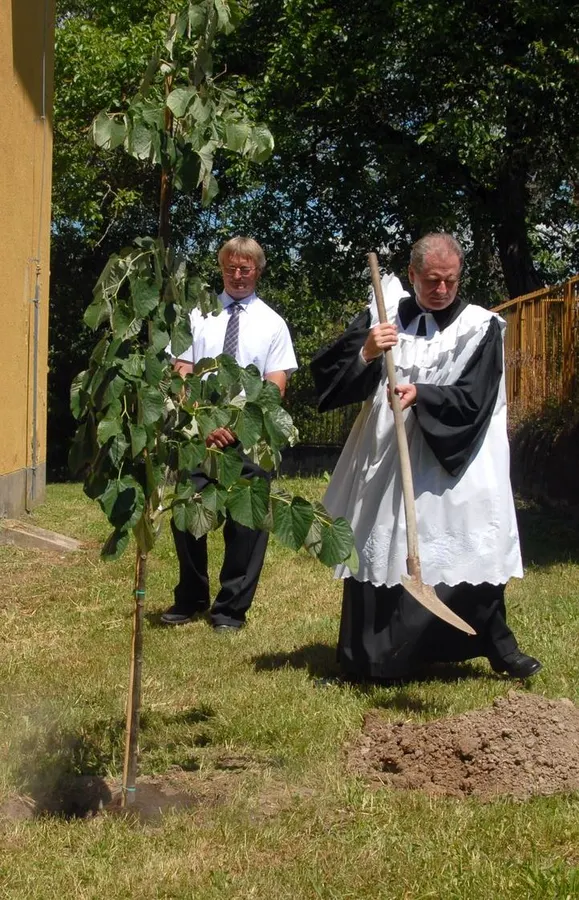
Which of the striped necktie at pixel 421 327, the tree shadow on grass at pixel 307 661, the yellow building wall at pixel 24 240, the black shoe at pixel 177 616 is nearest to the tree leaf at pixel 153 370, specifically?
the striped necktie at pixel 421 327

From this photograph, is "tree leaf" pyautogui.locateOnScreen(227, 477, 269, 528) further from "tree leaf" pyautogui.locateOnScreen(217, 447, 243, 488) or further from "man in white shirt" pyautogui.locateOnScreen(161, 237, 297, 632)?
"man in white shirt" pyautogui.locateOnScreen(161, 237, 297, 632)

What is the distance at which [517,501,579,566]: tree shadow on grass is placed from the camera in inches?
344

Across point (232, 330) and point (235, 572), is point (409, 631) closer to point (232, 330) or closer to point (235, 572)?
point (235, 572)

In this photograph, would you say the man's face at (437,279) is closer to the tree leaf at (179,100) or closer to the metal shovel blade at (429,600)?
the metal shovel blade at (429,600)

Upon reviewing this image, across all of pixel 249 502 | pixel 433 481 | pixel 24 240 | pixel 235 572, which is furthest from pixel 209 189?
pixel 24 240

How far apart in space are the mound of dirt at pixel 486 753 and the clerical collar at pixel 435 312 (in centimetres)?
174

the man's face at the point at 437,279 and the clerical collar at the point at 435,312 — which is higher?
the man's face at the point at 437,279

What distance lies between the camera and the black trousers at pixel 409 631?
5.12m

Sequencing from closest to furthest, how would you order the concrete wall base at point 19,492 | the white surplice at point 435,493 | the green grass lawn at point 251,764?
the green grass lawn at point 251,764 → the white surplice at point 435,493 → the concrete wall base at point 19,492

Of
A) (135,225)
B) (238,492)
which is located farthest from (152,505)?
(135,225)

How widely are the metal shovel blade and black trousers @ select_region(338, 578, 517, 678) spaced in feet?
1.75

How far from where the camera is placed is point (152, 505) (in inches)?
146

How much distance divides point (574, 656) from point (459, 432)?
4.22 ft

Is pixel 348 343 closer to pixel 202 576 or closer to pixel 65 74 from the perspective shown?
pixel 202 576
